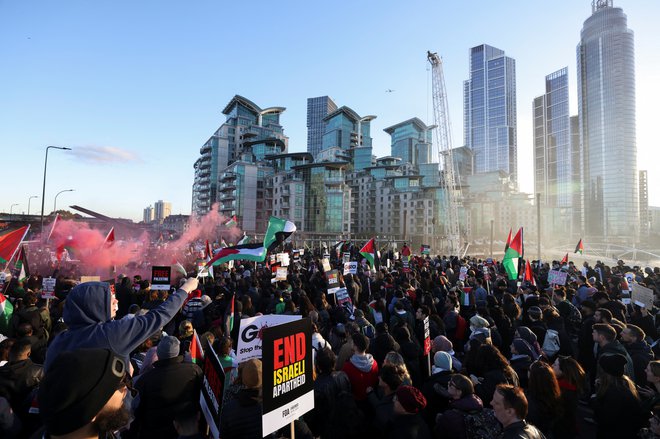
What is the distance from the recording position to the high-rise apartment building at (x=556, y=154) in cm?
13275

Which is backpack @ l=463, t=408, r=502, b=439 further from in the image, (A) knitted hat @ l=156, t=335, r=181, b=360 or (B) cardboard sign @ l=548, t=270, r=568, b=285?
(B) cardboard sign @ l=548, t=270, r=568, b=285

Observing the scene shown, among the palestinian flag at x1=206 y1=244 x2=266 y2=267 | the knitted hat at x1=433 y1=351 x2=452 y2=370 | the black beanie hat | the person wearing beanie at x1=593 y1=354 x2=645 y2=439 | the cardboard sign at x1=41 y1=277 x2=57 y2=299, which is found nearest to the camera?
the black beanie hat

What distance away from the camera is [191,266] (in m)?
25.1

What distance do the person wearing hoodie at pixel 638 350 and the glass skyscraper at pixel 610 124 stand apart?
12604 cm

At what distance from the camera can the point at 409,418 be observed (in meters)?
3.34

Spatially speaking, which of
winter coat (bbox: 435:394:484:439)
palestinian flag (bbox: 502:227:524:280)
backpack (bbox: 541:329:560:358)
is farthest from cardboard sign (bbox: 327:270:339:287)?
palestinian flag (bbox: 502:227:524:280)

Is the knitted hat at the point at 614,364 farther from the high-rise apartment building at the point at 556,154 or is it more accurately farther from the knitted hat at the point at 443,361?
the high-rise apartment building at the point at 556,154

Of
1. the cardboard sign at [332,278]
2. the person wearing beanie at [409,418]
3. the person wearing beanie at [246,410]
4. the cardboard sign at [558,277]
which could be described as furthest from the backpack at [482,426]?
the cardboard sign at [558,277]

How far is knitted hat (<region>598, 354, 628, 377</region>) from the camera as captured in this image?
4.06 m

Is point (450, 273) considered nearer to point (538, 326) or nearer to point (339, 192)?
point (538, 326)

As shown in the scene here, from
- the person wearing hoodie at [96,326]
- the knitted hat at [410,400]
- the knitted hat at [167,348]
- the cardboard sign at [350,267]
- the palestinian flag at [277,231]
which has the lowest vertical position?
the knitted hat at [410,400]

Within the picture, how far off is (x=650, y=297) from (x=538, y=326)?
3303 mm

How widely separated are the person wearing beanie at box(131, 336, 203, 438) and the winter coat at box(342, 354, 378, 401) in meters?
2.25

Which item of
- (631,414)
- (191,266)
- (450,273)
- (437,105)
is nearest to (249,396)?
(631,414)
